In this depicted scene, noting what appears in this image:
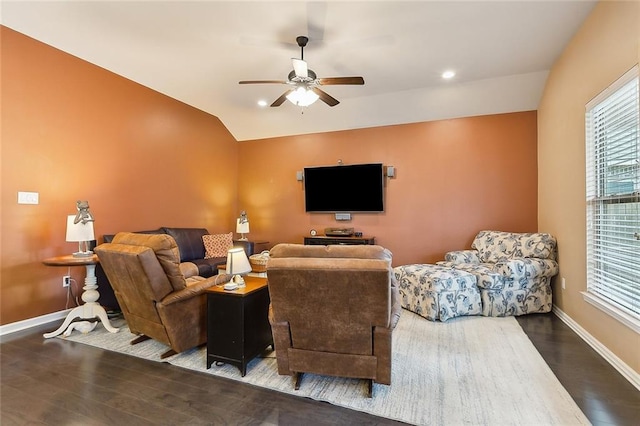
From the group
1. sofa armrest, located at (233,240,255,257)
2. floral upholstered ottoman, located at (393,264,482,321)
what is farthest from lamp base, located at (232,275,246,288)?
sofa armrest, located at (233,240,255,257)

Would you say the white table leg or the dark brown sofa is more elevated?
the dark brown sofa

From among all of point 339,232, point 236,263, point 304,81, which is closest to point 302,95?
point 304,81

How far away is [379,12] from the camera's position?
2.86m

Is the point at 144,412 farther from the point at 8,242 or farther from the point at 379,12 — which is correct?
the point at 379,12

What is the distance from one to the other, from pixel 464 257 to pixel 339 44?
339 centimetres

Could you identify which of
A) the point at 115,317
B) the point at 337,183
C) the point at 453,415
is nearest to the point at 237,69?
the point at 337,183

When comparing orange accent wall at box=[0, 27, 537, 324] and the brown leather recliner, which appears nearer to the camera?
the brown leather recliner

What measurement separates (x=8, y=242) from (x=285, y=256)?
10.8 feet

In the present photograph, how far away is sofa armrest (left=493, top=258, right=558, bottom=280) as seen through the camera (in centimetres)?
359

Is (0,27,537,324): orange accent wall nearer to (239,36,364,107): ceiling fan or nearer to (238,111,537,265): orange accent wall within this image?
(238,111,537,265): orange accent wall

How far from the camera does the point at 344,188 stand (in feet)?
18.1

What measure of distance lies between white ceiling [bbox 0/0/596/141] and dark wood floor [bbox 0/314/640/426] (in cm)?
323

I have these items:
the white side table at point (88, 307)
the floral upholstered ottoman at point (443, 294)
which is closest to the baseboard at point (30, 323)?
the white side table at point (88, 307)

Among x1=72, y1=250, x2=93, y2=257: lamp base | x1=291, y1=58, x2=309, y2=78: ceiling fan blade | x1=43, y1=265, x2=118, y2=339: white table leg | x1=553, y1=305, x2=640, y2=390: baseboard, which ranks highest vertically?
x1=291, y1=58, x2=309, y2=78: ceiling fan blade
